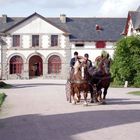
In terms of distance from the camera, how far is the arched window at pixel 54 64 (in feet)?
243

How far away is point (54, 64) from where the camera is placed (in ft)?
244

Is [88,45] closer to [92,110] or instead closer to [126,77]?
[126,77]

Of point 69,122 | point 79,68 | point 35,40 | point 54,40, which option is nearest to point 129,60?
point 79,68

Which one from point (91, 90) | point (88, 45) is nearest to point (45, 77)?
point (88, 45)

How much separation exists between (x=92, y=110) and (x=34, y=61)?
Answer: 56279 millimetres

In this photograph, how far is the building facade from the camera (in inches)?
2894

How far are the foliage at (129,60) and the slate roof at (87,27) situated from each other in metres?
29.2

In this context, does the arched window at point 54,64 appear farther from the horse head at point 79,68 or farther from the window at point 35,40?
the horse head at point 79,68

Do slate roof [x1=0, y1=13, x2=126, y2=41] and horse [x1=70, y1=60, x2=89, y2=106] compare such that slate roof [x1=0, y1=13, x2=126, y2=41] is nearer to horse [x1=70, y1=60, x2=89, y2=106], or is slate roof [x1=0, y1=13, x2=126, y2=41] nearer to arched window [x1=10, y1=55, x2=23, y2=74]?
arched window [x1=10, y1=55, x2=23, y2=74]

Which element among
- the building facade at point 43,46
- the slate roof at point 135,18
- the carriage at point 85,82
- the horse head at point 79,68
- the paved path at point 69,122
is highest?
the slate roof at point 135,18

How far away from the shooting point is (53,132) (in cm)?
1337

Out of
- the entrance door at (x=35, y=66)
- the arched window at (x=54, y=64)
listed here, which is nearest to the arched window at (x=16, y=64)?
the entrance door at (x=35, y=66)

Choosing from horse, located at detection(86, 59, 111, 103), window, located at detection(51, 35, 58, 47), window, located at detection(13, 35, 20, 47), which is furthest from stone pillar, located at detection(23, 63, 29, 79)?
horse, located at detection(86, 59, 111, 103)

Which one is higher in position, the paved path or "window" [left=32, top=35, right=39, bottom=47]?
"window" [left=32, top=35, right=39, bottom=47]
